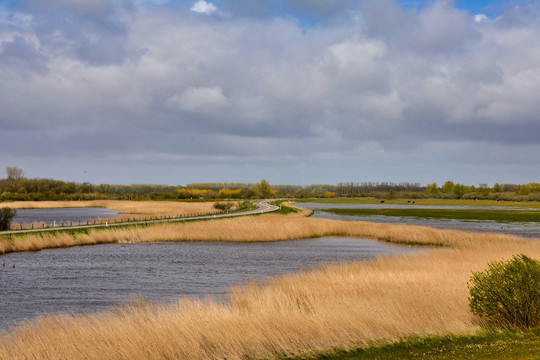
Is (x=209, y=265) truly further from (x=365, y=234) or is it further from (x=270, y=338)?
(x=365, y=234)

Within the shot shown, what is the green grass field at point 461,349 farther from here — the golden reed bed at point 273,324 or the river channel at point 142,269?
the river channel at point 142,269

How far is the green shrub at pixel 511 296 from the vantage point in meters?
14.1

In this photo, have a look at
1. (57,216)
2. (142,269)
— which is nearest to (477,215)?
(57,216)

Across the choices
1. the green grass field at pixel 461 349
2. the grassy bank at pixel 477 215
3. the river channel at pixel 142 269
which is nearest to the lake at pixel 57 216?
the river channel at pixel 142 269

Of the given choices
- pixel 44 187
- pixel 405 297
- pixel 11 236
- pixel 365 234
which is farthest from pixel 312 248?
pixel 44 187

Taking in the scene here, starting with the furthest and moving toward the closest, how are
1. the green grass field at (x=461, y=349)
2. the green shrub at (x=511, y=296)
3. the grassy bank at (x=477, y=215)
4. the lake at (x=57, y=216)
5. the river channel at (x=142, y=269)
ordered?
the grassy bank at (x=477, y=215) → the lake at (x=57, y=216) → the river channel at (x=142, y=269) → the green shrub at (x=511, y=296) → the green grass field at (x=461, y=349)

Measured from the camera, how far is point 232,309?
57.5ft

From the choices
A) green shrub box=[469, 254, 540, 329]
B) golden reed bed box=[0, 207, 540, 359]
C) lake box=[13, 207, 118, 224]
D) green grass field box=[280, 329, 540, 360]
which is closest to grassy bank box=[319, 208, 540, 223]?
lake box=[13, 207, 118, 224]

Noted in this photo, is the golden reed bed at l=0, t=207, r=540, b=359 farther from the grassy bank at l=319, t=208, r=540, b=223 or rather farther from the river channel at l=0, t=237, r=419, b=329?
the grassy bank at l=319, t=208, r=540, b=223

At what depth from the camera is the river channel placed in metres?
24.1

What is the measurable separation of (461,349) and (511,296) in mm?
2853

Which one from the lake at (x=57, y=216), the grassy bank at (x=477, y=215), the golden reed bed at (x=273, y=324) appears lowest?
the lake at (x=57, y=216)

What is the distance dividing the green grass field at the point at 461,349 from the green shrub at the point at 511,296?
2.00 ft

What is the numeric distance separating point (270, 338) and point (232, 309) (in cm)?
407
